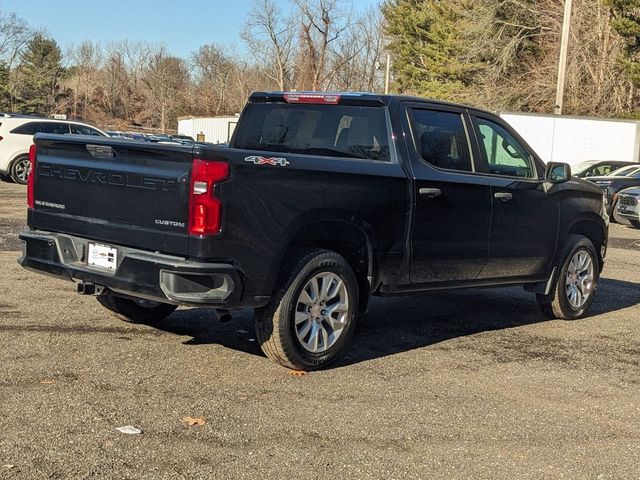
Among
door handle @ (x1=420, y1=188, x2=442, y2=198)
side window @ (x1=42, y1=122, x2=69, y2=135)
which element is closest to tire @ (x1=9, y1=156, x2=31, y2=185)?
side window @ (x1=42, y1=122, x2=69, y2=135)

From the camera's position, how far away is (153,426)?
436 cm

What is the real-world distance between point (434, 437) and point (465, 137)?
3.00m

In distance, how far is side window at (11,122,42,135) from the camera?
1931 centimetres

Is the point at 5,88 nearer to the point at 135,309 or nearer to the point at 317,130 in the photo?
the point at 135,309

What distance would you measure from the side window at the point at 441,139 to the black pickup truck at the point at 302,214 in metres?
0.01

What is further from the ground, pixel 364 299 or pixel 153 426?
pixel 364 299

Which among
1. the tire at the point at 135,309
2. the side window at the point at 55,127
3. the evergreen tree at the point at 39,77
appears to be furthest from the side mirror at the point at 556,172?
the evergreen tree at the point at 39,77

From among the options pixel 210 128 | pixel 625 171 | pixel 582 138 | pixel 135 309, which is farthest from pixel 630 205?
pixel 210 128

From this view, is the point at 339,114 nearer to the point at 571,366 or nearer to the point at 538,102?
the point at 571,366

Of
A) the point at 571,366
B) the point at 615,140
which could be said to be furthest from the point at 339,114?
the point at 615,140

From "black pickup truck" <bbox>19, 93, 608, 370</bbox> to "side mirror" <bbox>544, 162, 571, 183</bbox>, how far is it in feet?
0.06

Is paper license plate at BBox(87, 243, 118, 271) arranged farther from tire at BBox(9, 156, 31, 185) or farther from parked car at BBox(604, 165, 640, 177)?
parked car at BBox(604, 165, 640, 177)

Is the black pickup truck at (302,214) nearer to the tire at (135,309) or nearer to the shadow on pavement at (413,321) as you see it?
the tire at (135,309)

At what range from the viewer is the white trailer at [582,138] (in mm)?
27547
